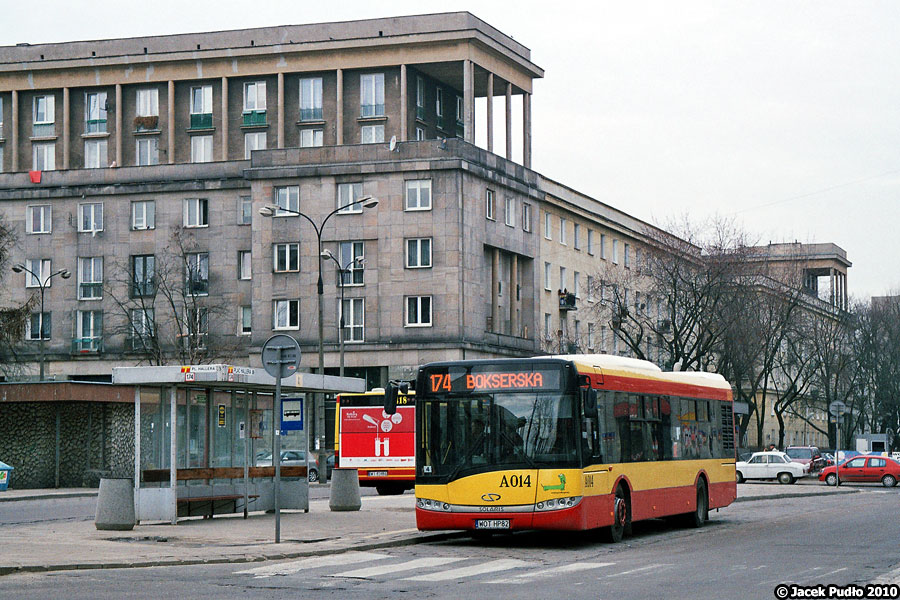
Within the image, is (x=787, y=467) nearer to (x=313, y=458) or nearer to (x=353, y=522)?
(x=313, y=458)

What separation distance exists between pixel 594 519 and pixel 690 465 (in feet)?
18.0

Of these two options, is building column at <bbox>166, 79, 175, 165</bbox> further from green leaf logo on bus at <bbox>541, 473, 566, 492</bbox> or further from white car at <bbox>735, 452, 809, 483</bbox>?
green leaf logo on bus at <bbox>541, 473, 566, 492</bbox>

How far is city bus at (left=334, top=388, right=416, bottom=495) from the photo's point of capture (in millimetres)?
40781

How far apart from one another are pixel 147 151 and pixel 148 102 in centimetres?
298

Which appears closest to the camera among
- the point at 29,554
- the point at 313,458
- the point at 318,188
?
the point at 29,554

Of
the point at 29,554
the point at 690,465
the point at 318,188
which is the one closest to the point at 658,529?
the point at 690,465

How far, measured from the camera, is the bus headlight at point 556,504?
65.8ft

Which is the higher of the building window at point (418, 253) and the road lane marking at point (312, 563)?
the building window at point (418, 253)

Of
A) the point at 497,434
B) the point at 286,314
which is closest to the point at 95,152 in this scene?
the point at 286,314

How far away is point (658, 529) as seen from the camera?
25.7 metres

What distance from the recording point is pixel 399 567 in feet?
57.8

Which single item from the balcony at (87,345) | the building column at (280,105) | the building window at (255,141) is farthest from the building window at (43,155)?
the building column at (280,105)

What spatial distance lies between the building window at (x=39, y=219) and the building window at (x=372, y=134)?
18.1 m

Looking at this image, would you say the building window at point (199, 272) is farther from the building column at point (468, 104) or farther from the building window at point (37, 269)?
the building column at point (468, 104)
